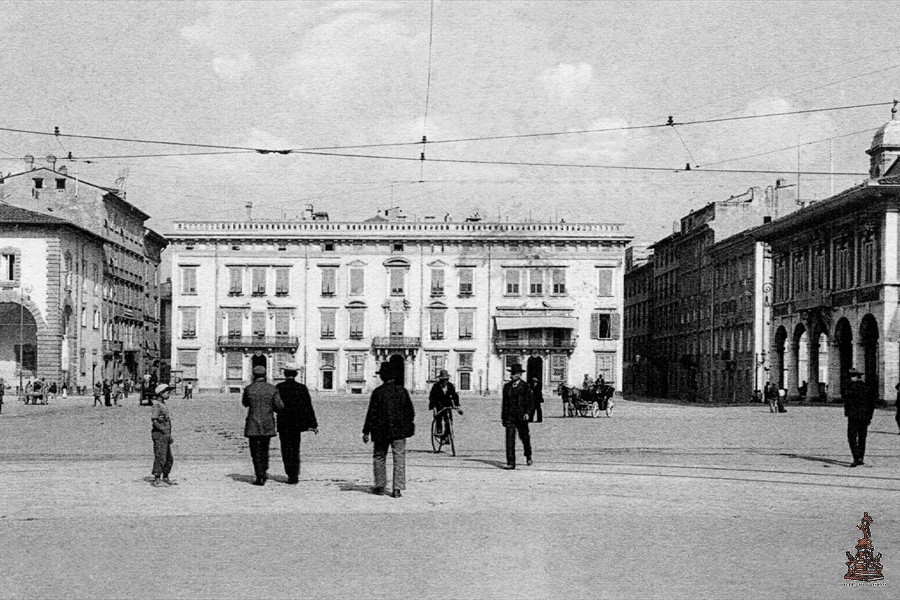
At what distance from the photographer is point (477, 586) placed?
734 cm

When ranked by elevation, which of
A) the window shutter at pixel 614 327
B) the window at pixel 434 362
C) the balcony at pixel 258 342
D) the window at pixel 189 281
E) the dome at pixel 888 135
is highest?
the dome at pixel 888 135

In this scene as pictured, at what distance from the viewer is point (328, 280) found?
7262cm

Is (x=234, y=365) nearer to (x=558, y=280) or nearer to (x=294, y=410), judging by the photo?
(x=558, y=280)

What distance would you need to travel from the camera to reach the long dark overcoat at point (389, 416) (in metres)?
12.8

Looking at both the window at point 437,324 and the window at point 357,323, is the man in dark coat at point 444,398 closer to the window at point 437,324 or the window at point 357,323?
the window at point 437,324

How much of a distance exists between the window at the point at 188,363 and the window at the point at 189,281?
149 inches

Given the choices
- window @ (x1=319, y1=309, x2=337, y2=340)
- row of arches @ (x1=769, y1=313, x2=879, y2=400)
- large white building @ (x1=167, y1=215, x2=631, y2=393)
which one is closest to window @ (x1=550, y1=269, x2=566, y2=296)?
large white building @ (x1=167, y1=215, x2=631, y2=393)

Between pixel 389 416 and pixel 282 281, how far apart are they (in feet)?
199

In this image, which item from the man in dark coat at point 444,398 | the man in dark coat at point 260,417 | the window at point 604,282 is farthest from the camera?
the window at point 604,282

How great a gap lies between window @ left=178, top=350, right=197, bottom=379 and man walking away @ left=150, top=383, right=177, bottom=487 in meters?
59.5

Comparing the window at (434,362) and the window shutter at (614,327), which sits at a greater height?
the window shutter at (614,327)

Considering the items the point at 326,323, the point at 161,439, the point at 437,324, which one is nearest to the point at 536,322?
the point at 437,324

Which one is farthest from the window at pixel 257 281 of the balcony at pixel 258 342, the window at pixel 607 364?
the window at pixel 607 364

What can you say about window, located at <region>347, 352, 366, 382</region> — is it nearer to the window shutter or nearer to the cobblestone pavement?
the window shutter
